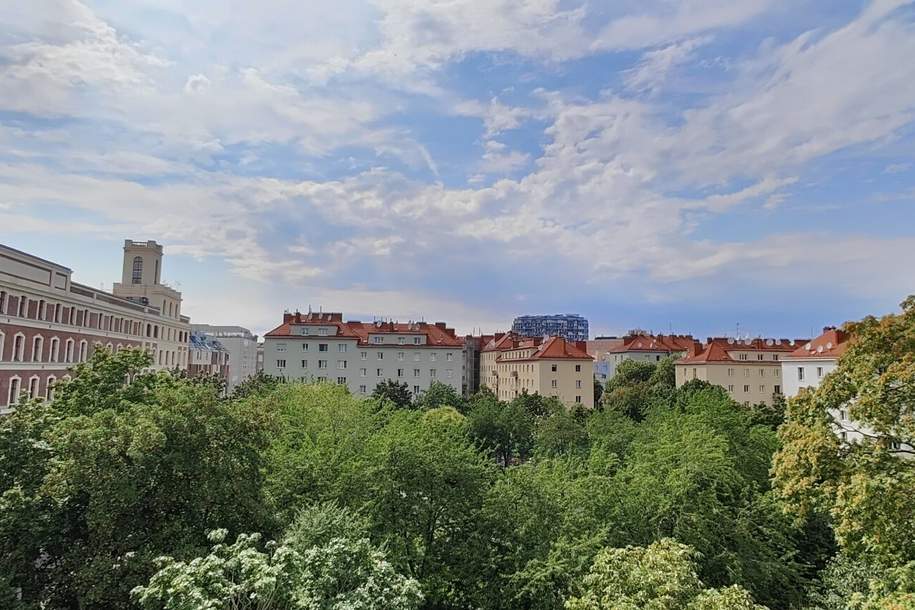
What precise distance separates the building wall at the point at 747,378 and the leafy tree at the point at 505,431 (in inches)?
Answer: 1271

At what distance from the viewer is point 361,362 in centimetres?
6500

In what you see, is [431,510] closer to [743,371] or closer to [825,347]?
[825,347]

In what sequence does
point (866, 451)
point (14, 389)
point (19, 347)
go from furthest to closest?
point (19, 347) → point (14, 389) → point (866, 451)

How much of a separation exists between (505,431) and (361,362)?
82.1ft

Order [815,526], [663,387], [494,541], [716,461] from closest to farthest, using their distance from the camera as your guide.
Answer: [494,541], [716,461], [815,526], [663,387]

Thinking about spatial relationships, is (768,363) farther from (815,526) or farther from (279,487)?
(279,487)

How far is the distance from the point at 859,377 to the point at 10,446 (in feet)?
69.7

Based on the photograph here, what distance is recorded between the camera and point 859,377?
13.5 m

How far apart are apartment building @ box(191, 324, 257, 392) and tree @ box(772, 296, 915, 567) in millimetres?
105559

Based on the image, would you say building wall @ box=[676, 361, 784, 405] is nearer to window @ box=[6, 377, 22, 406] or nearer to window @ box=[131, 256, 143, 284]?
window @ box=[6, 377, 22, 406]

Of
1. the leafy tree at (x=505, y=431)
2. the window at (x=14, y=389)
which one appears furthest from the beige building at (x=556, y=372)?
the window at (x=14, y=389)

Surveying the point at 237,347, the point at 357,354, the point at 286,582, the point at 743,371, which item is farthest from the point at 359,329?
the point at 286,582

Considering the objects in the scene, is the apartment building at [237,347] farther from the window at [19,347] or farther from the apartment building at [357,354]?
the window at [19,347]

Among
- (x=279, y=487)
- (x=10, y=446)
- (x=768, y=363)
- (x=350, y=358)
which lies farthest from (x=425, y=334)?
(x=10, y=446)
